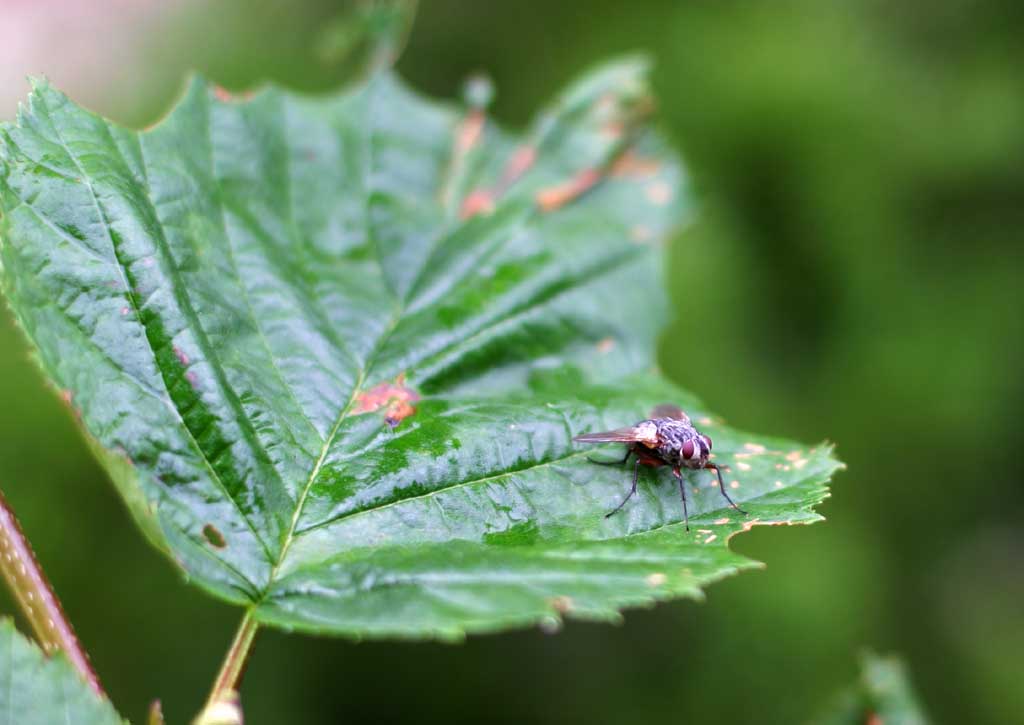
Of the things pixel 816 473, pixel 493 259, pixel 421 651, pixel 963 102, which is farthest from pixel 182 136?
pixel 963 102

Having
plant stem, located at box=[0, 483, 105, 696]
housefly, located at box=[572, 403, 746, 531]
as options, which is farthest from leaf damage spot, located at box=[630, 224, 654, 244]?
plant stem, located at box=[0, 483, 105, 696]

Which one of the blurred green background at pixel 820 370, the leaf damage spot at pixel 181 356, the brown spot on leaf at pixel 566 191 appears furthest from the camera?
the blurred green background at pixel 820 370

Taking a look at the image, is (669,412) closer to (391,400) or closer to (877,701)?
(391,400)

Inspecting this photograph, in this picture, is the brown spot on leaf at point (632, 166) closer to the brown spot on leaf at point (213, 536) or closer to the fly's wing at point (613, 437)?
the fly's wing at point (613, 437)

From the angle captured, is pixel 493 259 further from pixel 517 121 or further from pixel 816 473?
pixel 517 121

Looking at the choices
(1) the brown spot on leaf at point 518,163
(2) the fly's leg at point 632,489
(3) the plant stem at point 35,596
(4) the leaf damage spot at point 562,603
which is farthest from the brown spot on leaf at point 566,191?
(3) the plant stem at point 35,596
